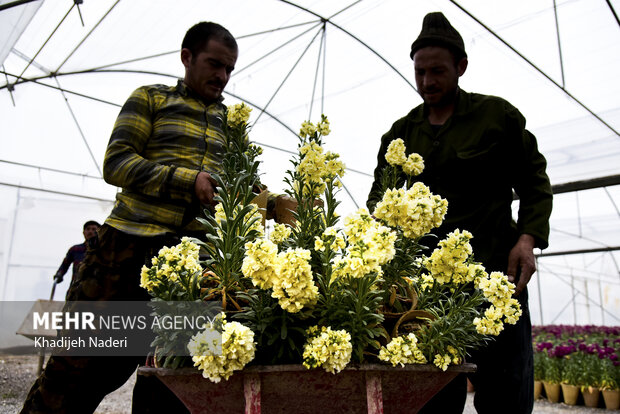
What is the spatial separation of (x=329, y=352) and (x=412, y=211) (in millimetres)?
365

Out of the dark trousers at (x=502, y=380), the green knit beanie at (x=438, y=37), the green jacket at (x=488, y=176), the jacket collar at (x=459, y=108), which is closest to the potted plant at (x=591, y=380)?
the dark trousers at (x=502, y=380)

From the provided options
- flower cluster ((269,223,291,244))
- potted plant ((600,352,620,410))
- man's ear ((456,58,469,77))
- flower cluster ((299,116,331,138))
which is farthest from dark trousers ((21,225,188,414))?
potted plant ((600,352,620,410))

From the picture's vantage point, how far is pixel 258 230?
1230mm

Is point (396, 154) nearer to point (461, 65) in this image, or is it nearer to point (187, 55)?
point (461, 65)

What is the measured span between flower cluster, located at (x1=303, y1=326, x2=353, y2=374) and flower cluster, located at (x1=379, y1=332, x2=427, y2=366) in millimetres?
102

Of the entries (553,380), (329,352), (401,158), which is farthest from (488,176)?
(553,380)

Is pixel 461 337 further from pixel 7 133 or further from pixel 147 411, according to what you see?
pixel 7 133

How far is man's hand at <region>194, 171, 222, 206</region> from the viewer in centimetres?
163

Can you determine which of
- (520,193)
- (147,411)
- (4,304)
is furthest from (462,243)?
(4,304)

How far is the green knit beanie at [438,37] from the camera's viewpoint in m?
2.04

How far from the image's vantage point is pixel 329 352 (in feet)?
3.14

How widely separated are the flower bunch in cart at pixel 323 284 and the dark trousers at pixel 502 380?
810mm

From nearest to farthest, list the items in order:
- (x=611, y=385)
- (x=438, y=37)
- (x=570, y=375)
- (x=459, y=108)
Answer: (x=438, y=37), (x=459, y=108), (x=611, y=385), (x=570, y=375)

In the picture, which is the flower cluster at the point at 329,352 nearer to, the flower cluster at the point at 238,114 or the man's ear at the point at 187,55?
the flower cluster at the point at 238,114
